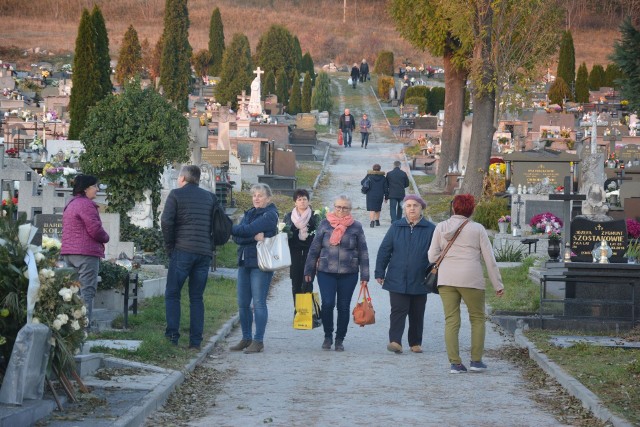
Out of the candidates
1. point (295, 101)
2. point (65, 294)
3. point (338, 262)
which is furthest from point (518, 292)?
point (295, 101)

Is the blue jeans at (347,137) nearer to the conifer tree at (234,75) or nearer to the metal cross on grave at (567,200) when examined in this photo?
the conifer tree at (234,75)

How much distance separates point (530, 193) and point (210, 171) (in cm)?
623

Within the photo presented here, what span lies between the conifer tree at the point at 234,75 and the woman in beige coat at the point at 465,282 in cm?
4377

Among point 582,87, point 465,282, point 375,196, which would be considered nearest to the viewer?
point 465,282

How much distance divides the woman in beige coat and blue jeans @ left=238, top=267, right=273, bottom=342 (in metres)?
1.90

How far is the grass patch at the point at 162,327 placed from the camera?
37.1 ft

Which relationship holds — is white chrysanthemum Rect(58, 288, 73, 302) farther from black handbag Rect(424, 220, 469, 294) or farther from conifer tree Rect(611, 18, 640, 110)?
conifer tree Rect(611, 18, 640, 110)

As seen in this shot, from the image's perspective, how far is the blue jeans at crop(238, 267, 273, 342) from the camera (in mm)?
12648

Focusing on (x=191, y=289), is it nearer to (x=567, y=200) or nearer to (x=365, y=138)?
(x=567, y=200)

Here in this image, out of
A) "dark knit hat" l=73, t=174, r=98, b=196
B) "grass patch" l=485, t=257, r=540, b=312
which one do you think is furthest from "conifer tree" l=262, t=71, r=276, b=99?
"dark knit hat" l=73, t=174, r=98, b=196

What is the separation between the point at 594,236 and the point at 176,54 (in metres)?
34.5

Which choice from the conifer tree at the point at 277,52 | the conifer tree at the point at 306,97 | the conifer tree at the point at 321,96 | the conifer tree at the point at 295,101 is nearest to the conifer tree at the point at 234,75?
the conifer tree at the point at 295,101

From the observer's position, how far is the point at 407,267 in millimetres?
12672

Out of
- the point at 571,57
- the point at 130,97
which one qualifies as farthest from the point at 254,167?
the point at 571,57
